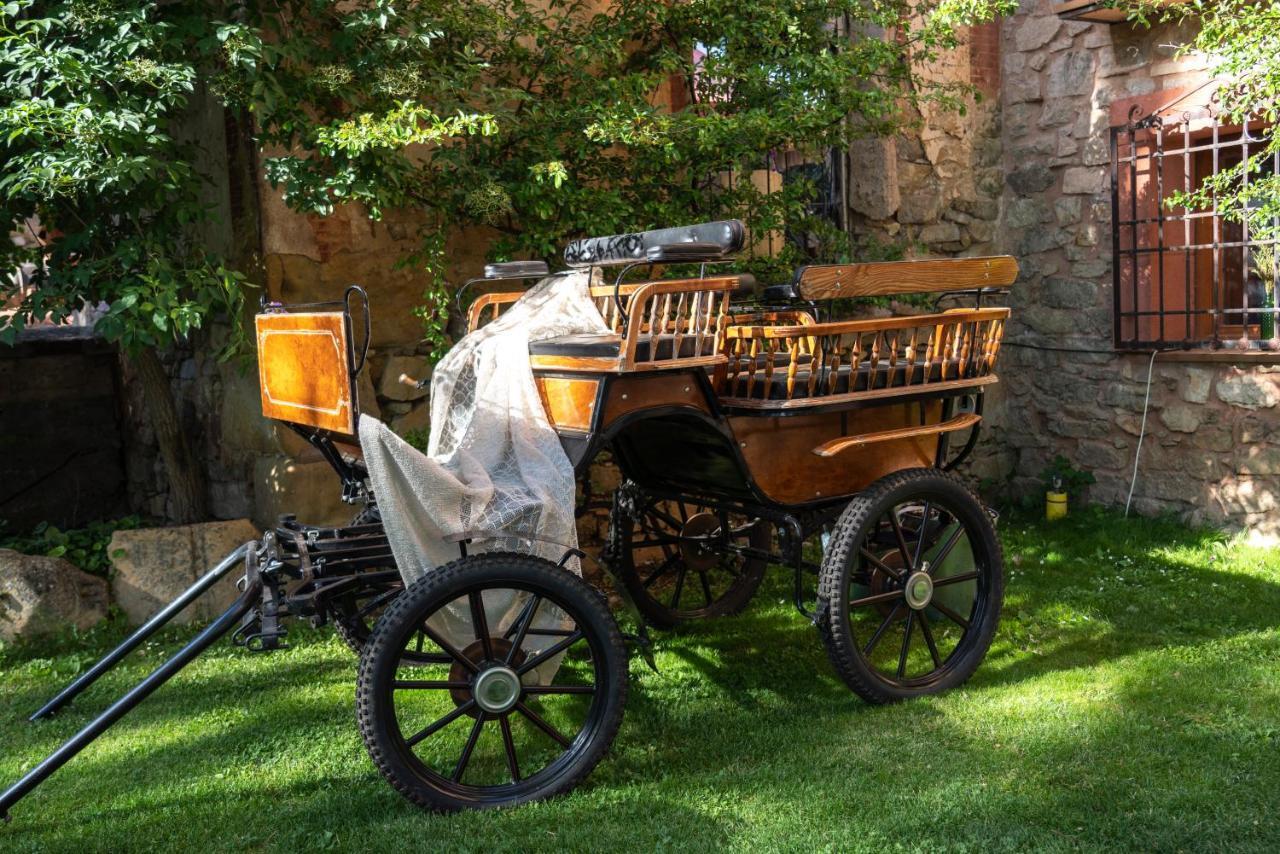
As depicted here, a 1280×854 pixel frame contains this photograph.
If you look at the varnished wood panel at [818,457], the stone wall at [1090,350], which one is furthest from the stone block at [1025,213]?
the varnished wood panel at [818,457]

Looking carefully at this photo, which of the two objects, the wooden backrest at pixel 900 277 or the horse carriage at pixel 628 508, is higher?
the wooden backrest at pixel 900 277

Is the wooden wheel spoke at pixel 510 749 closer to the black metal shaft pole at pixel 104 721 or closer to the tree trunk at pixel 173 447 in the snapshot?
the black metal shaft pole at pixel 104 721

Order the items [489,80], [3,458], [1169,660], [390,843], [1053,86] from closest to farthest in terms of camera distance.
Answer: [390,843], [1169,660], [489,80], [3,458], [1053,86]

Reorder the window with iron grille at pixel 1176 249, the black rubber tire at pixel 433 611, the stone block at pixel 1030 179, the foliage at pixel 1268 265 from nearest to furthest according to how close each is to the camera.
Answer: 1. the black rubber tire at pixel 433 611
2. the foliage at pixel 1268 265
3. the window with iron grille at pixel 1176 249
4. the stone block at pixel 1030 179

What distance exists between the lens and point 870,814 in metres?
3.10

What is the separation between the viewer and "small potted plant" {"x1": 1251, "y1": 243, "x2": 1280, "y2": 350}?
5824 mm

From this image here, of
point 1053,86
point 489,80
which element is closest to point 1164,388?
point 1053,86

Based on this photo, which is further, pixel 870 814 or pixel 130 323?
pixel 130 323

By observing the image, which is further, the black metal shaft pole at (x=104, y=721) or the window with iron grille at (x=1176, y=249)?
the window with iron grille at (x=1176, y=249)

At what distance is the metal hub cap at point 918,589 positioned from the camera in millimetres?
3941

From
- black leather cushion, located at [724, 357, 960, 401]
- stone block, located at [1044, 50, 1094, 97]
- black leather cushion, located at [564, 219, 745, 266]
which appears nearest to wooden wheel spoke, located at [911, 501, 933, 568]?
black leather cushion, located at [724, 357, 960, 401]

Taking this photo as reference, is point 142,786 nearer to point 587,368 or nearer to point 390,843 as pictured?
point 390,843

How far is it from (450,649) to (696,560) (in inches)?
68.8

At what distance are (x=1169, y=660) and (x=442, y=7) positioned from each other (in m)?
3.83
